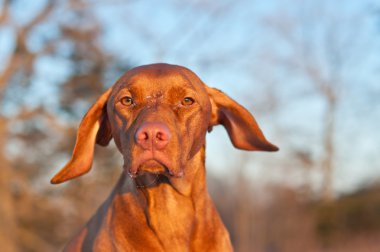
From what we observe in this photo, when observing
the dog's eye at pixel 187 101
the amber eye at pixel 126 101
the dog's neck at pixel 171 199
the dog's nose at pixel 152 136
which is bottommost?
the dog's neck at pixel 171 199

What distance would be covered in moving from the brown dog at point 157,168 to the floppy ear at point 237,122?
0.10 metres

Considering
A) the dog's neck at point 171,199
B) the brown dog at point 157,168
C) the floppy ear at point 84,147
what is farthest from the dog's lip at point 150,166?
the floppy ear at point 84,147

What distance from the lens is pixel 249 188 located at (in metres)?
32.6

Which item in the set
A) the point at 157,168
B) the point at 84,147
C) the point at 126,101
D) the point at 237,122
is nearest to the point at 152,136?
the point at 157,168

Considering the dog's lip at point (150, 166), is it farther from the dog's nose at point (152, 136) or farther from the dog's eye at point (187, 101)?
the dog's eye at point (187, 101)

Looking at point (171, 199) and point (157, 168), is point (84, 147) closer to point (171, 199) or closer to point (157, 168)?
point (171, 199)

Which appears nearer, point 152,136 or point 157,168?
point 152,136

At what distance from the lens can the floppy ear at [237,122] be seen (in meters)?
4.18

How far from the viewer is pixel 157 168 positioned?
132 inches

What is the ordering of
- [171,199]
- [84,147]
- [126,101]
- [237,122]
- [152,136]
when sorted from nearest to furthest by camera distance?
[152,136]
[126,101]
[171,199]
[84,147]
[237,122]

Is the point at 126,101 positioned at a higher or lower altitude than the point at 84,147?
higher

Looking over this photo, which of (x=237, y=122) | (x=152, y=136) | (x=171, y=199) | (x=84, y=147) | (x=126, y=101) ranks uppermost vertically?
(x=237, y=122)

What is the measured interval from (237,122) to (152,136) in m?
1.18

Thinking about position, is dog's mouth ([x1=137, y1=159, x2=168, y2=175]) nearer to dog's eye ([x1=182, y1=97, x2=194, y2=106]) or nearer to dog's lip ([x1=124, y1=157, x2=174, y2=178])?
dog's lip ([x1=124, y1=157, x2=174, y2=178])
